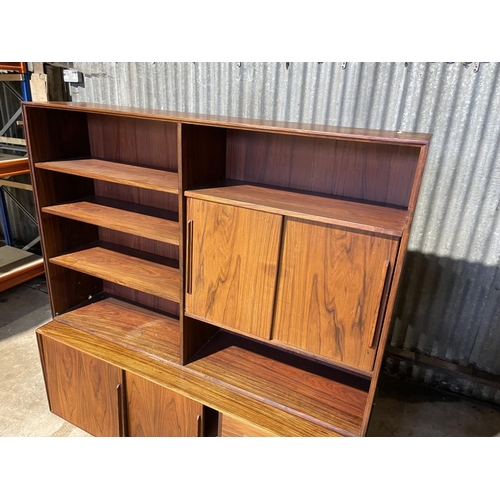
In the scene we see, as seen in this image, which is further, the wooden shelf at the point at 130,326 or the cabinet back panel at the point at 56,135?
the wooden shelf at the point at 130,326

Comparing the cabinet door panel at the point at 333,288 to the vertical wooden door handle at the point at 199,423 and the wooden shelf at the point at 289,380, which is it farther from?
the vertical wooden door handle at the point at 199,423

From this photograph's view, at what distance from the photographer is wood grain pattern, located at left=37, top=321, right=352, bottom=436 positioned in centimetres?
151

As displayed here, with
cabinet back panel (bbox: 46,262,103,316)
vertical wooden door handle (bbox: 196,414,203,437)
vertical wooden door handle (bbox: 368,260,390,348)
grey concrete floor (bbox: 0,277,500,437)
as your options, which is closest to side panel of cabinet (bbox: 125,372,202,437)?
vertical wooden door handle (bbox: 196,414,203,437)

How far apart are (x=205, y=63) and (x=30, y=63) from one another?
5.21ft

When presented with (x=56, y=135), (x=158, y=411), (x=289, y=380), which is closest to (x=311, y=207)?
(x=289, y=380)

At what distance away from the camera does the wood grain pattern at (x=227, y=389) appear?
4.95ft

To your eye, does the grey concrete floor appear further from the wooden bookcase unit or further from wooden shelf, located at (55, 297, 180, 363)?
wooden shelf, located at (55, 297, 180, 363)

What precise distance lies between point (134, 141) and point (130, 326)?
0.95 metres

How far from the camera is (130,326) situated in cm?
203

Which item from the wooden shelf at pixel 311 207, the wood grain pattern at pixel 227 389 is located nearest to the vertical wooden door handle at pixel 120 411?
the wood grain pattern at pixel 227 389

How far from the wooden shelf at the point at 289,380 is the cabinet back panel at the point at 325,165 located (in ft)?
2.70

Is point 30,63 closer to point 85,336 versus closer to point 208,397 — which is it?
point 85,336

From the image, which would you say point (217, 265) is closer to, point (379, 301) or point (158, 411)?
point (379, 301)

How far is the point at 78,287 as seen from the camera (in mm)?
2164
